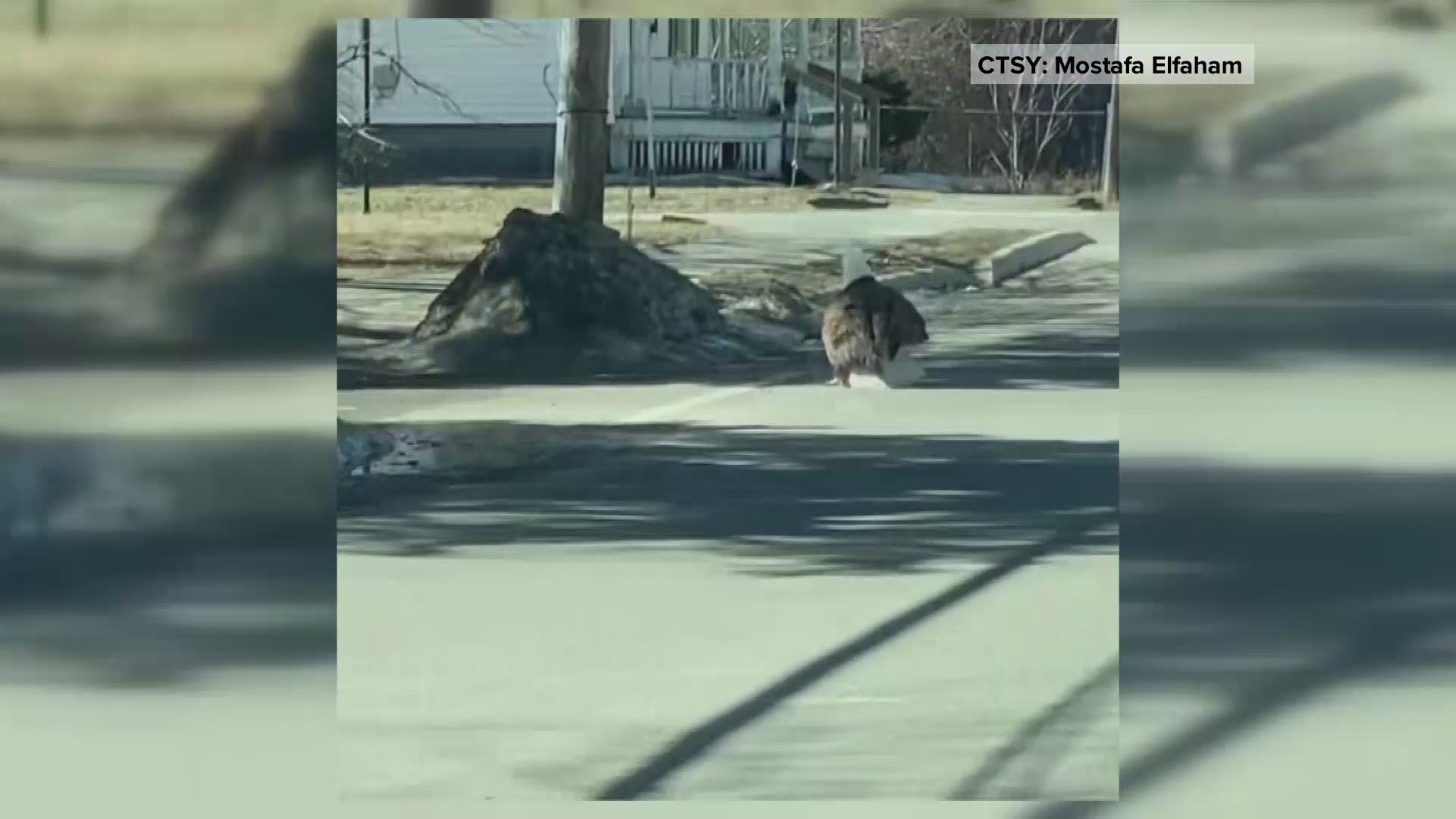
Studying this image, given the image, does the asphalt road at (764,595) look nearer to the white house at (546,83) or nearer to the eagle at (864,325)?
the eagle at (864,325)

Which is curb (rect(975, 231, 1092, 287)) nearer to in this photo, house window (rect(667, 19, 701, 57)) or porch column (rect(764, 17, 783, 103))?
porch column (rect(764, 17, 783, 103))

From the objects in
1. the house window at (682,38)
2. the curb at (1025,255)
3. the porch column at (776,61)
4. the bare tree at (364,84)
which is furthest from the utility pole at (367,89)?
the curb at (1025,255)

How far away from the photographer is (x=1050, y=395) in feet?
22.2

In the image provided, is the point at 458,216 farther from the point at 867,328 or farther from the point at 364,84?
the point at 867,328

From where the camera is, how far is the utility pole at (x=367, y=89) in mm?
6578

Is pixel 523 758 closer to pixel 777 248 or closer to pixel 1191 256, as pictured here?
pixel 777 248

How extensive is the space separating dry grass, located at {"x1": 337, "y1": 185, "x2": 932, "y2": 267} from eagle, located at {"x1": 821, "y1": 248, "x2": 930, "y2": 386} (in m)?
0.37

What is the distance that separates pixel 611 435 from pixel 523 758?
0.99 m

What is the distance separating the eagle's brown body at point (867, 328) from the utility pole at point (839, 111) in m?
0.33

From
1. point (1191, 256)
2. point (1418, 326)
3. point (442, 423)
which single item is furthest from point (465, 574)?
point (1418, 326)

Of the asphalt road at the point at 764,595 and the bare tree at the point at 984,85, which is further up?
the bare tree at the point at 984,85

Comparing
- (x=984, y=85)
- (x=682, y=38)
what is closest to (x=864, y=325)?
(x=984, y=85)

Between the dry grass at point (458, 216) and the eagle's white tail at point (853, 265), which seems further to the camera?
the eagle's white tail at point (853, 265)

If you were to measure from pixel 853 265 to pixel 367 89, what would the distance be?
4.99 feet
